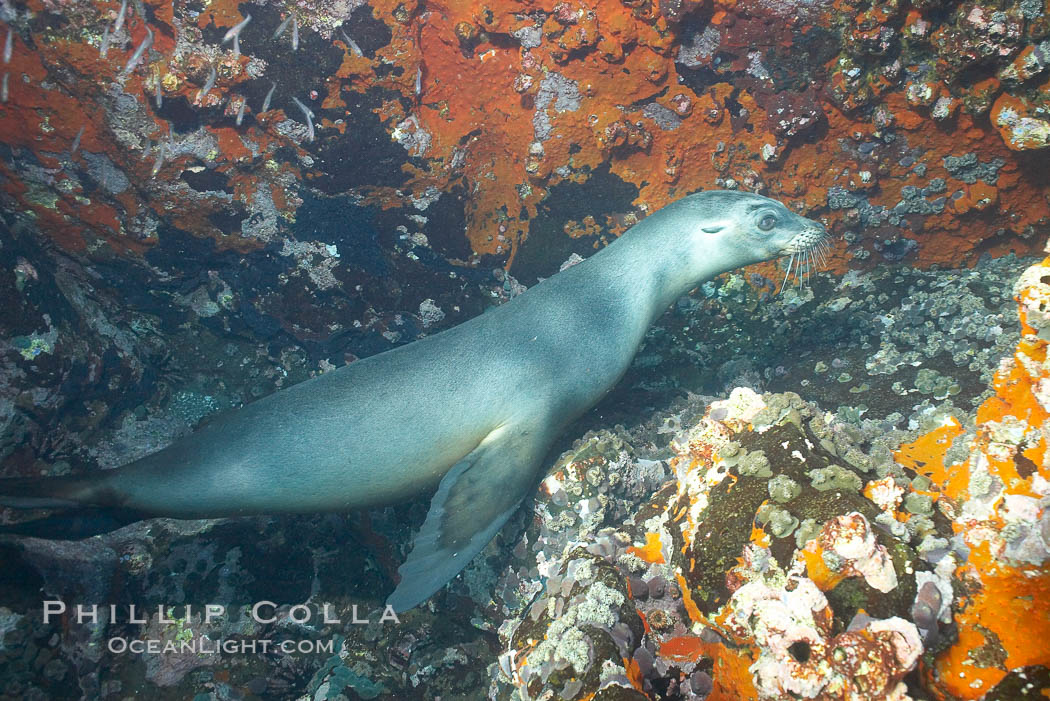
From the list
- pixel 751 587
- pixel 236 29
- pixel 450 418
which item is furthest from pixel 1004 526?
pixel 236 29

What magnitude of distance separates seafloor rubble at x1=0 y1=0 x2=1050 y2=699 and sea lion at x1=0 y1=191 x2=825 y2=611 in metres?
0.46

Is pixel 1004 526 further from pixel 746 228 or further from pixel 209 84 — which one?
A: pixel 209 84

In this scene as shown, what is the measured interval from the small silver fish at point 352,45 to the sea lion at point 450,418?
5.91 ft

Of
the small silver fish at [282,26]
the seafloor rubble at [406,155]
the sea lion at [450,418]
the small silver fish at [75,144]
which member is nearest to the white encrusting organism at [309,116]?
the seafloor rubble at [406,155]

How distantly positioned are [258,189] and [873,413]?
4183 millimetres

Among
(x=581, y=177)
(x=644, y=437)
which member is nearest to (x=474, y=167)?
(x=581, y=177)

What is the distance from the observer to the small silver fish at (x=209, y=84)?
9.84ft

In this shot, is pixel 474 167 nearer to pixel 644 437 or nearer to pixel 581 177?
pixel 581 177

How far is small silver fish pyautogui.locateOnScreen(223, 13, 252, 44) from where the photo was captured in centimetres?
288

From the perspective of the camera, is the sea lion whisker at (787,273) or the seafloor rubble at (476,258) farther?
the sea lion whisker at (787,273)

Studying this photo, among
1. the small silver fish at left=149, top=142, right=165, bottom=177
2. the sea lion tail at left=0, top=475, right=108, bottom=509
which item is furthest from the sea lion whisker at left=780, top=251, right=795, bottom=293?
the sea lion tail at left=0, top=475, right=108, bottom=509

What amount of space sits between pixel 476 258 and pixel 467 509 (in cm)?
192

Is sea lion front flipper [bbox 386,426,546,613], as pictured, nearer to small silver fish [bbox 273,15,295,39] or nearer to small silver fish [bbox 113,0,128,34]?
small silver fish [bbox 273,15,295,39]

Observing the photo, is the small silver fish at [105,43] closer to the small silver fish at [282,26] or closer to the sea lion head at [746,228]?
the small silver fish at [282,26]
